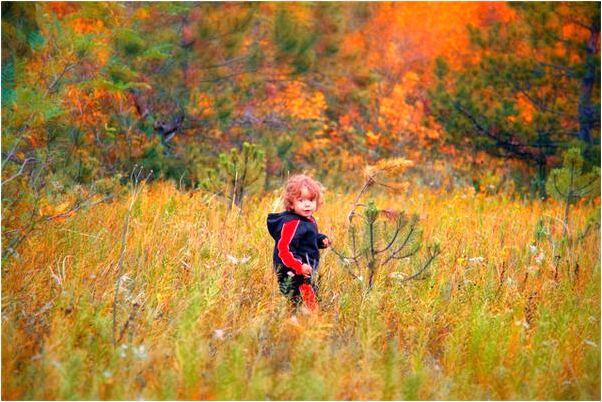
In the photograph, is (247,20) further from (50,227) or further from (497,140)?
(50,227)

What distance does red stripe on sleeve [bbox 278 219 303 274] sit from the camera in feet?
13.6

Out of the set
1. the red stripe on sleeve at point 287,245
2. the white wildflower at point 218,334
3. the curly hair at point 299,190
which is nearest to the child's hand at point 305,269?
the red stripe on sleeve at point 287,245

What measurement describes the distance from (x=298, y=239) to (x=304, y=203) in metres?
0.21

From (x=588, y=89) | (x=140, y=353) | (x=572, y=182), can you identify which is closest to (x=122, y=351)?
(x=140, y=353)

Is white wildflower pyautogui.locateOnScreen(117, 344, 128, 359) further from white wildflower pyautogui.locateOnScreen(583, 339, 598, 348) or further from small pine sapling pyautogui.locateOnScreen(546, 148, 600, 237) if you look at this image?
small pine sapling pyautogui.locateOnScreen(546, 148, 600, 237)

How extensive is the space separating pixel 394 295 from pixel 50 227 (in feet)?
7.31

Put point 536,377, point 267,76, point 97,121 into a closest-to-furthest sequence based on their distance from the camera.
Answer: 1. point 536,377
2. point 97,121
3. point 267,76

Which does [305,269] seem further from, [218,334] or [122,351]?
[122,351]

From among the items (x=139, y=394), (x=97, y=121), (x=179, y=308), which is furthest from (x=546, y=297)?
(x=97, y=121)

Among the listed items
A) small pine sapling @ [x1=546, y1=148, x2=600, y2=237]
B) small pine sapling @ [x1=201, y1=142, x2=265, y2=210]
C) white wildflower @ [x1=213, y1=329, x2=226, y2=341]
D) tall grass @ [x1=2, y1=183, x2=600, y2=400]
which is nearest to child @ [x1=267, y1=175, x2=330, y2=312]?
A: tall grass @ [x1=2, y1=183, x2=600, y2=400]

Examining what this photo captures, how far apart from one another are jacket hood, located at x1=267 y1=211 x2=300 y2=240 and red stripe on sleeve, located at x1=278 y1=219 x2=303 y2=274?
0.05 metres

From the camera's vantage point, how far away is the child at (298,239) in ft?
13.8

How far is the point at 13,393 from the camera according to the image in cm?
309

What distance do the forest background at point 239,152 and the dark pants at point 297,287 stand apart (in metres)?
0.19
